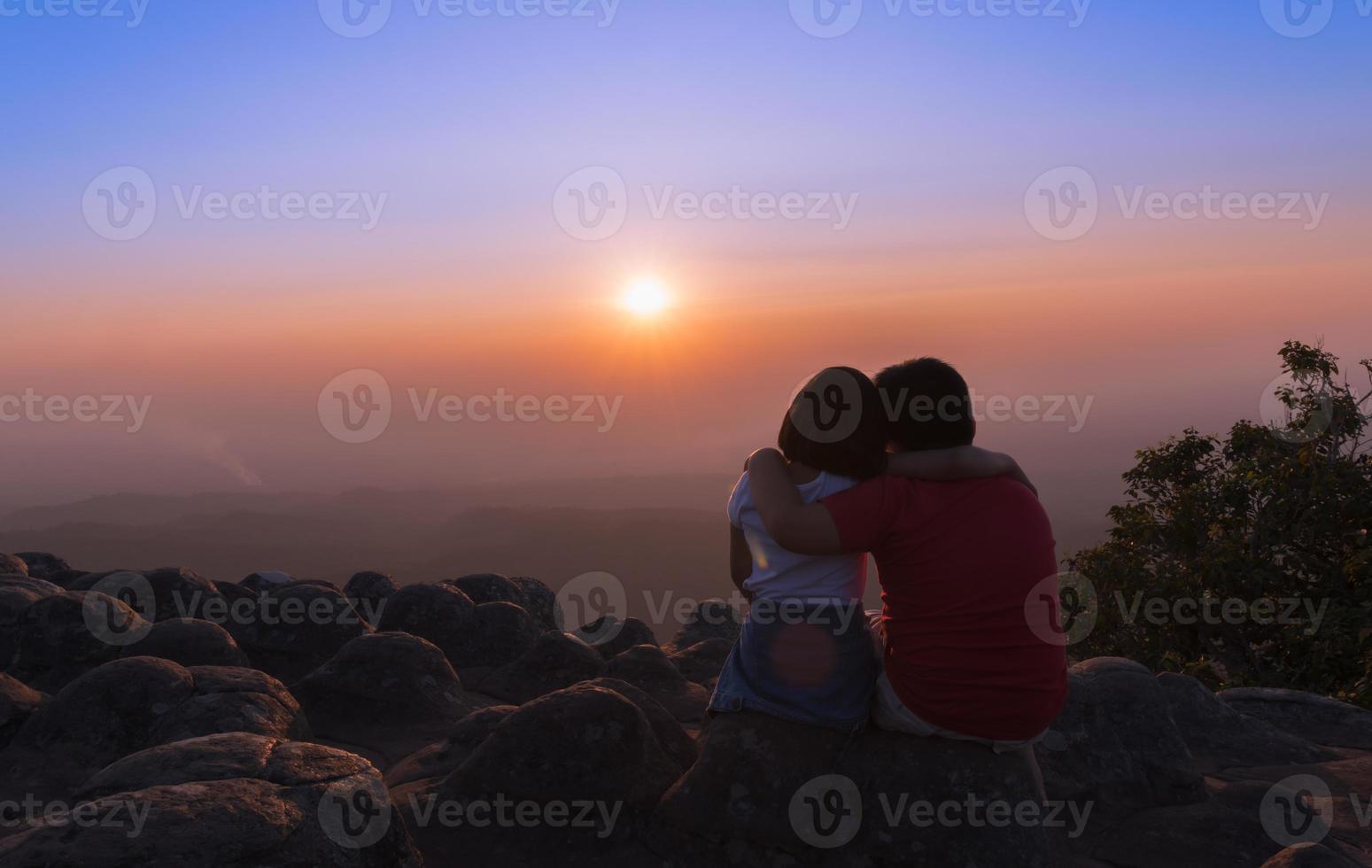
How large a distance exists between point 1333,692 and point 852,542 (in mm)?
11432

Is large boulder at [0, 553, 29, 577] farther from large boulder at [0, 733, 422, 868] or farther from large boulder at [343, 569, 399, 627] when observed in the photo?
large boulder at [0, 733, 422, 868]

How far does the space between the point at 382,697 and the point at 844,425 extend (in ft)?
17.6

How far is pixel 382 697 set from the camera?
784cm

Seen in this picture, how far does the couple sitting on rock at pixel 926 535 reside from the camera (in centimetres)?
395

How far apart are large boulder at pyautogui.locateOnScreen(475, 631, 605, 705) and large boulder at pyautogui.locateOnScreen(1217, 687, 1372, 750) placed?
17.3ft

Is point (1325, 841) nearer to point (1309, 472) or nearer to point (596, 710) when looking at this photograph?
point (596, 710)

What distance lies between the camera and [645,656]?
856 cm

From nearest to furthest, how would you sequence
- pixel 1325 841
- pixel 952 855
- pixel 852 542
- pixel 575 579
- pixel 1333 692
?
pixel 852 542
pixel 952 855
pixel 1325 841
pixel 1333 692
pixel 575 579

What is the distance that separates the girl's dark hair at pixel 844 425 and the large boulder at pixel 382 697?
476 cm

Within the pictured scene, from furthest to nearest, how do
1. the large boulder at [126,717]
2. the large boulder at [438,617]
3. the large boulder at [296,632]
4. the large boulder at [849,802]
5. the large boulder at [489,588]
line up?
the large boulder at [489,588]
the large boulder at [438,617]
the large boulder at [296,632]
the large boulder at [126,717]
the large boulder at [849,802]

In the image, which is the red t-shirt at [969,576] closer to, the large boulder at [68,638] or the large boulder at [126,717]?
the large boulder at [126,717]

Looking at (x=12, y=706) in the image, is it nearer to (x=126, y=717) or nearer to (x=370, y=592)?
(x=126, y=717)

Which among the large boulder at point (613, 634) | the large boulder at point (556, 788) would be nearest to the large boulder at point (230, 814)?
the large boulder at point (556, 788)

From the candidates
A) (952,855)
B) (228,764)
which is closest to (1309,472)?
(952,855)
